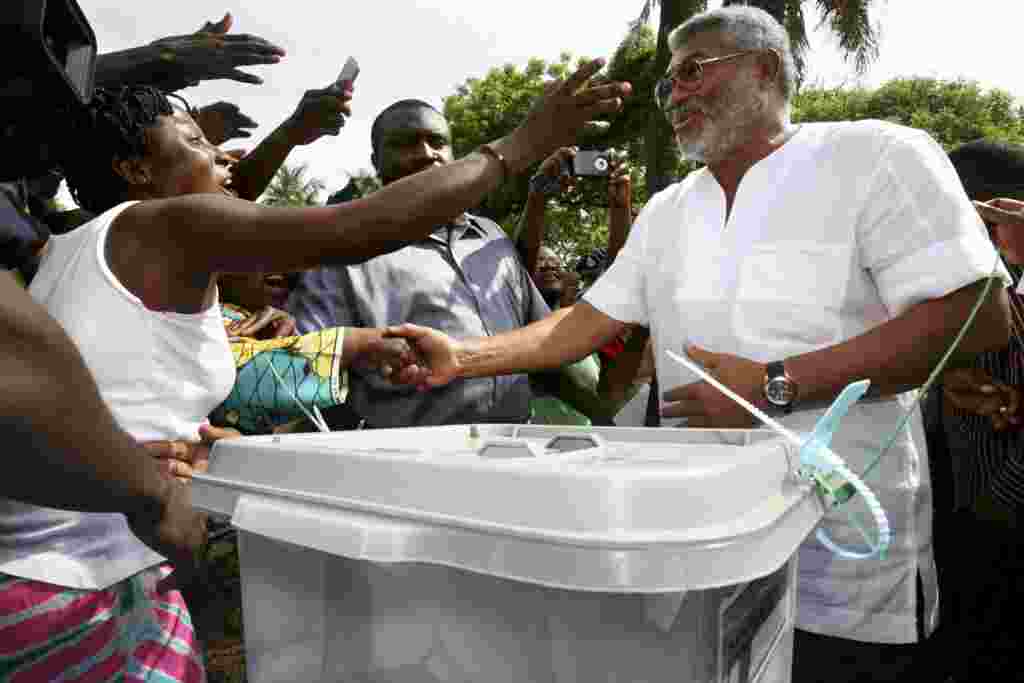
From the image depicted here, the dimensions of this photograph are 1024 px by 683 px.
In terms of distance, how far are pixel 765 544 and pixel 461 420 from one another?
1840 millimetres

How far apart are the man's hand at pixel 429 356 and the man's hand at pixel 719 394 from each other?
614mm

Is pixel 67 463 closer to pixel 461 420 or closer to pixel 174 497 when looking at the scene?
pixel 174 497

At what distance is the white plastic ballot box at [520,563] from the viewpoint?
695mm

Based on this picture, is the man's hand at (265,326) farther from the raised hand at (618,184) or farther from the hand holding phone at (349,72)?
the raised hand at (618,184)

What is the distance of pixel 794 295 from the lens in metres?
1.62

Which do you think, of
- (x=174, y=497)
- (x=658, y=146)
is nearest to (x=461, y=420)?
(x=174, y=497)

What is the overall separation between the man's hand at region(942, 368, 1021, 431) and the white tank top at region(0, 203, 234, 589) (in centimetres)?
184

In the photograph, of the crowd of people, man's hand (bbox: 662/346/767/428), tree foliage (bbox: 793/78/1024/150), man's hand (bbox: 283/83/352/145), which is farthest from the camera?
tree foliage (bbox: 793/78/1024/150)

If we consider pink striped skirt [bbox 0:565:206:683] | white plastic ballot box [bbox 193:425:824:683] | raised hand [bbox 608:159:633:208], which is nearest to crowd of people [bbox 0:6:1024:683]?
pink striped skirt [bbox 0:565:206:683]

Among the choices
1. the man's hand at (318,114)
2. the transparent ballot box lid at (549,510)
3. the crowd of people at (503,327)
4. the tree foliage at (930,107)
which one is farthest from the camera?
the tree foliage at (930,107)

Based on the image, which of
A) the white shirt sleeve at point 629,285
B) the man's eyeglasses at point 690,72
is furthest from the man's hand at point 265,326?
the man's eyeglasses at point 690,72

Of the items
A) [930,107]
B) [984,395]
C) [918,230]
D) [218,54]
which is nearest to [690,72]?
[918,230]

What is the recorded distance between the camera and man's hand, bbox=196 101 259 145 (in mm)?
3438

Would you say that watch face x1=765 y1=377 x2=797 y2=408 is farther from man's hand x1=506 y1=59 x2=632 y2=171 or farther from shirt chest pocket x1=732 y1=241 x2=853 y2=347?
man's hand x1=506 y1=59 x2=632 y2=171
